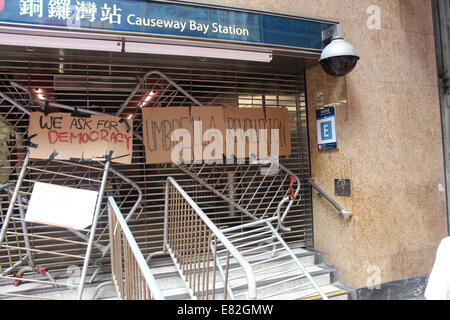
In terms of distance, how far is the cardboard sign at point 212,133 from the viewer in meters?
4.70

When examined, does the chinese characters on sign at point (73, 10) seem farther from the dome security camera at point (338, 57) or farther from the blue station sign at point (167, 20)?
the dome security camera at point (338, 57)

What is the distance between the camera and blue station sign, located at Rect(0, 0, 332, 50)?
326cm

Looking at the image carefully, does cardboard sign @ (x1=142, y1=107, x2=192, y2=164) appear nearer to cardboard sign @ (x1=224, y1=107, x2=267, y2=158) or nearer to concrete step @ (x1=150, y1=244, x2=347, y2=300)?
cardboard sign @ (x1=224, y1=107, x2=267, y2=158)

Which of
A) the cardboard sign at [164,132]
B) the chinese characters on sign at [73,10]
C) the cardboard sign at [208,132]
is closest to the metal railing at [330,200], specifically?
the cardboard sign at [208,132]

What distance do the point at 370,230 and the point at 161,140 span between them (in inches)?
129

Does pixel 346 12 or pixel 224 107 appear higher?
pixel 346 12

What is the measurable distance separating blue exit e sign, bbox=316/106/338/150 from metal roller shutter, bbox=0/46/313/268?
0.40m

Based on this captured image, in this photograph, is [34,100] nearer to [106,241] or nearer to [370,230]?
[106,241]

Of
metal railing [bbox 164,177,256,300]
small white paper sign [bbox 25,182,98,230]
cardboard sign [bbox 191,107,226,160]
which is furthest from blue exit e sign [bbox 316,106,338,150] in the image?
small white paper sign [bbox 25,182,98,230]

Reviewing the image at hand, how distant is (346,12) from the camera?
4762mm

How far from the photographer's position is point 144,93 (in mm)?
4957

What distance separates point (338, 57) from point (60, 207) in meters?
3.81

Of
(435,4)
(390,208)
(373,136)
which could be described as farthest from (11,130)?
(435,4)
